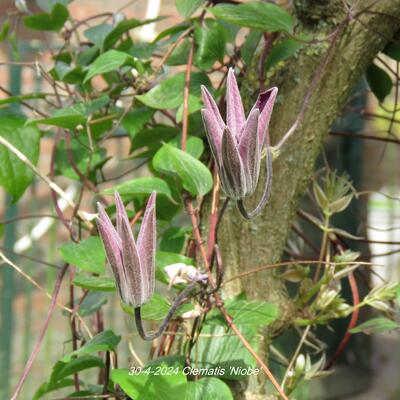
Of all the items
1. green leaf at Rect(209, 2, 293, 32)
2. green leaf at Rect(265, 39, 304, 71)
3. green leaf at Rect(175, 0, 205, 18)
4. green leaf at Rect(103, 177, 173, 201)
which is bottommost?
green leaf at Rect(103, 177, 173, 201)

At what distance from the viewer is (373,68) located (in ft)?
2.82

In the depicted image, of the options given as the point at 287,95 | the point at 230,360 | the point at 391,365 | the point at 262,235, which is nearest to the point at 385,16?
the point at 287,95

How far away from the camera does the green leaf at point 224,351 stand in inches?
25.6

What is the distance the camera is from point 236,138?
468 mm

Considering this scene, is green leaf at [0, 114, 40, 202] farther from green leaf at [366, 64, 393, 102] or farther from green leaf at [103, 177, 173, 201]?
green leaf at [366, 64, 393, 102]

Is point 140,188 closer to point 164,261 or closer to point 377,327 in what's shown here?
point 164,261

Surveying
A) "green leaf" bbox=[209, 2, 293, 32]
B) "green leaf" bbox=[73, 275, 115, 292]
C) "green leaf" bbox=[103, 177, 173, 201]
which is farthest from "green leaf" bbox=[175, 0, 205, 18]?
"green leaf" bbox=[73, 275, 115, 292]

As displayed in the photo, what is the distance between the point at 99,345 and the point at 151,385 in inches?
3.5

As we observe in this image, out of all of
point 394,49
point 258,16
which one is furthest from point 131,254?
point 394,49

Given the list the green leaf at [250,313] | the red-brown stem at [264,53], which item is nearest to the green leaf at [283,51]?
the red-brown stem at [264,53]

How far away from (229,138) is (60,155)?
1.53 feet

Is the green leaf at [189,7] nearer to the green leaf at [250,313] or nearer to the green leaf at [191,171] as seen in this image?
the green leaf at [191,171]

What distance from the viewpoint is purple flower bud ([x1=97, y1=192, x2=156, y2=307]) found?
1.45 ft

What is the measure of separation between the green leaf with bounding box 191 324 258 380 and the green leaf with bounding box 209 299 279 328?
0.01m
